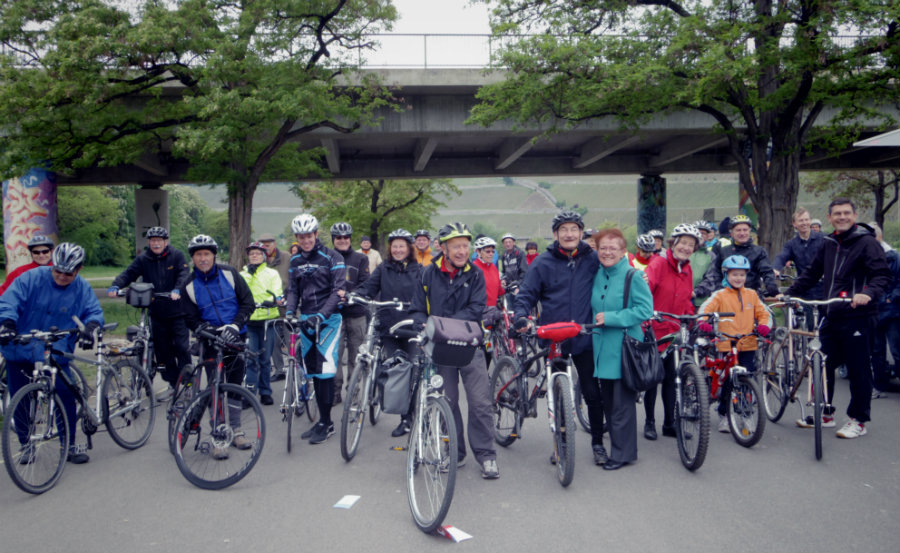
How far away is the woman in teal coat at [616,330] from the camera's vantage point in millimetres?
5504

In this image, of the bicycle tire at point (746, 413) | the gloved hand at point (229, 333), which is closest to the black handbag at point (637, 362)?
the bicycle tire at point (746, 413)

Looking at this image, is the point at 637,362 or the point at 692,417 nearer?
the point at 637,362

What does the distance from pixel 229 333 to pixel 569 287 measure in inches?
111

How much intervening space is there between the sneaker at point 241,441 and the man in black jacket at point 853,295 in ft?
16.9

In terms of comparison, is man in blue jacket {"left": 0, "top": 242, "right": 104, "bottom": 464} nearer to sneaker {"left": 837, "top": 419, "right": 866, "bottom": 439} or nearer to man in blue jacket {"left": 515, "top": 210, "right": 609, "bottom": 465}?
man in blue jacket {"left": 515, "top": 210, "right": 609, "bottom": 465}

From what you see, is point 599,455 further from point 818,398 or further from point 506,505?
point 818,398

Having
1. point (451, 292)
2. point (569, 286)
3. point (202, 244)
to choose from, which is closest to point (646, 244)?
point (569, 286)

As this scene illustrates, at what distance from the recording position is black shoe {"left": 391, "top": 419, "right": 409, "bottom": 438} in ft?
22.5

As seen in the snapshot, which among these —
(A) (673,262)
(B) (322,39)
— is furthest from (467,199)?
(A) (673,262)

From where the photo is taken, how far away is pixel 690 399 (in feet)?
18.9

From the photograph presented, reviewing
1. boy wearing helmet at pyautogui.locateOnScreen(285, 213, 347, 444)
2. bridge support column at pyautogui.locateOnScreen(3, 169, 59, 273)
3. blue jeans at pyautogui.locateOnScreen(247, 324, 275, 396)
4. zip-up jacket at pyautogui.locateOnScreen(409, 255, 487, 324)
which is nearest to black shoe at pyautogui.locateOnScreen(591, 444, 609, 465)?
zip-up jacket at pyautogui.locateOnScreen(409, 255, 487, 324)

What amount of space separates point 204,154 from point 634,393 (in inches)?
472

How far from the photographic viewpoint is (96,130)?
16516 mm

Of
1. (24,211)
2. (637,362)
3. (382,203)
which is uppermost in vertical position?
(382,203)
